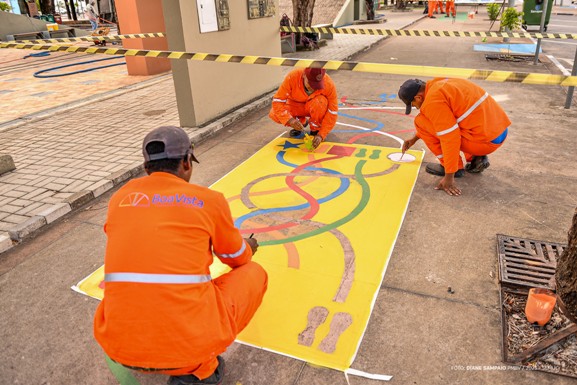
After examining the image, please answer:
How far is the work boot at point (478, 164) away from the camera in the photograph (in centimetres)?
508

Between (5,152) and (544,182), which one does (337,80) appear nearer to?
(544,182)

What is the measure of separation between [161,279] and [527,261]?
2997 millimetres

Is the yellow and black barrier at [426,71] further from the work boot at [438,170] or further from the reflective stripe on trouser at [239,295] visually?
the reflective stripe on trouser at [239,295]

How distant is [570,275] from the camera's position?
8.00ft

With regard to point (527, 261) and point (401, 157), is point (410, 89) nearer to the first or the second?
point (401, 157)

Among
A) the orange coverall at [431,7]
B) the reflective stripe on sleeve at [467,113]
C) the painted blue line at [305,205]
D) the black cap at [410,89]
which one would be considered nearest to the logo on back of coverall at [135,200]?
the painted blue line at [305,205]

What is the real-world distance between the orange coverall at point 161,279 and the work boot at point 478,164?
12.7ft

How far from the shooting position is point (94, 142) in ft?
22.1

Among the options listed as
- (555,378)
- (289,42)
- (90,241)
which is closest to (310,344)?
(555,378)

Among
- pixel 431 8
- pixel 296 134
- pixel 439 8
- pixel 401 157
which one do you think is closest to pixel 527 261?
pixel 401 157

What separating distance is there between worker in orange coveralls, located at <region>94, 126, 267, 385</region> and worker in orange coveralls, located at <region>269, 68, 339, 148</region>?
3.91 m

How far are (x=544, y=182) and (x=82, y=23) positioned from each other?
111 ft

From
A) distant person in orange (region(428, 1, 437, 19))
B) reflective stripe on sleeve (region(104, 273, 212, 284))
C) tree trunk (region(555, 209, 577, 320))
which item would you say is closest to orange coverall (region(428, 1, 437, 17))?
distant person in orange (region(428, 1, 437, 19))

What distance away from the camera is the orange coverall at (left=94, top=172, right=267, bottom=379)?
80.4 inches
